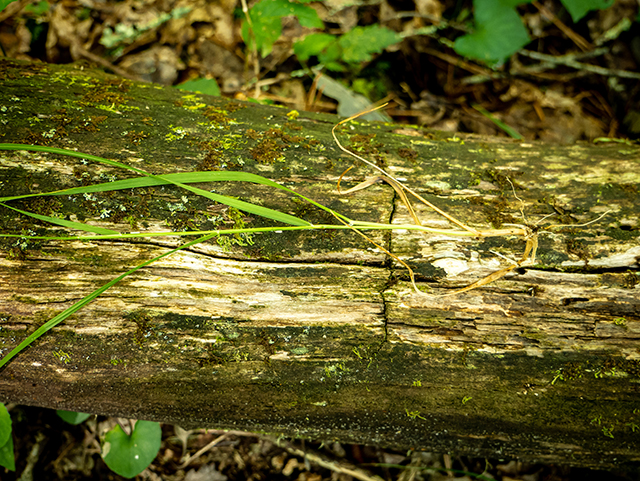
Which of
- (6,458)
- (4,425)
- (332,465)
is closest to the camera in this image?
(4,425)

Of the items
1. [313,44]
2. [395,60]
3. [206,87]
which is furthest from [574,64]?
[206,87]

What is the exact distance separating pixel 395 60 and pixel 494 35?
914mm

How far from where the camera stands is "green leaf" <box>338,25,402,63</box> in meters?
2.89

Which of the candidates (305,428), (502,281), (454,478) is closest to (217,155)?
(305,428)

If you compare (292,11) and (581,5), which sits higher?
(581,5)

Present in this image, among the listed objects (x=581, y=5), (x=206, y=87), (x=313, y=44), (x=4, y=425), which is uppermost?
(x=581, y=5)

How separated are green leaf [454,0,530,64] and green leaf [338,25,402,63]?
1.89ft

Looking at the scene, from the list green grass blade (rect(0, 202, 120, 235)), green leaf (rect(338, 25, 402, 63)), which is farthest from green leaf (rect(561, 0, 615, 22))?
green grass blade (rect(0, 202, 120, 235))

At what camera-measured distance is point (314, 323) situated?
152 centimetres

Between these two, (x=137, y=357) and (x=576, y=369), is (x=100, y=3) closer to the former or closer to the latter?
(x=137, y=357)

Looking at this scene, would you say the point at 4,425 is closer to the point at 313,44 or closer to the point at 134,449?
the point at 134,449

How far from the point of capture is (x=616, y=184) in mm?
1787

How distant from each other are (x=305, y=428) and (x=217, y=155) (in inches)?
53.6

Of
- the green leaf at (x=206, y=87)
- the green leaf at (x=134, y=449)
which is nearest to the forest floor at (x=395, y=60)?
the green leaf at (x=206, y=87)
